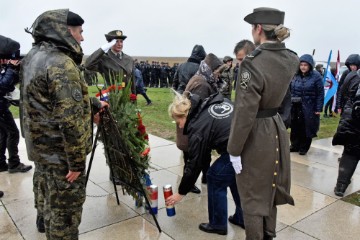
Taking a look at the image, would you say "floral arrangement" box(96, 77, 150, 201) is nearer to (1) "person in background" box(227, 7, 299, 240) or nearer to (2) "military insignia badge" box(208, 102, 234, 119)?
(2) "military insignia badge" box(208, 102, 234, 119)

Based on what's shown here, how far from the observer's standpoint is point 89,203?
3.96m

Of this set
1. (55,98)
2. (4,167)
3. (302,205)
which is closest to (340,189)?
(302,205)

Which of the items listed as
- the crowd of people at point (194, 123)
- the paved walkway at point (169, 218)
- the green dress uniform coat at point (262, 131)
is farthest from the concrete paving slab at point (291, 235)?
the green dress uniform coat at point (262, 131)

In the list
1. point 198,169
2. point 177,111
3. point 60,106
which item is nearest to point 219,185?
point 198,169

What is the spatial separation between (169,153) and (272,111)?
383 centimetres

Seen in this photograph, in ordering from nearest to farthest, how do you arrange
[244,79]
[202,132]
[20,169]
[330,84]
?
1. [244,79]
2. [202,132]
3. [20,169]
4. [330,84]

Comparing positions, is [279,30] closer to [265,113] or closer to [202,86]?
[265,113]

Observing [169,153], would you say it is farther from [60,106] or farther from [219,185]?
[60,106]

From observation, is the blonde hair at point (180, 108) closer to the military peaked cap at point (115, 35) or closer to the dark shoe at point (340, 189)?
the military peaked cap at point (115, 35)

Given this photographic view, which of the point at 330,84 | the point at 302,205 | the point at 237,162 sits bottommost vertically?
the point at 302,205

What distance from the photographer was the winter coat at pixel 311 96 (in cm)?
618

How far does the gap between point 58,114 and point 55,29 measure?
0.65m

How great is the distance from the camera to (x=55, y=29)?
2.35 metres

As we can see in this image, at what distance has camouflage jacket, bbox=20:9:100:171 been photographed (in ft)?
7.32
